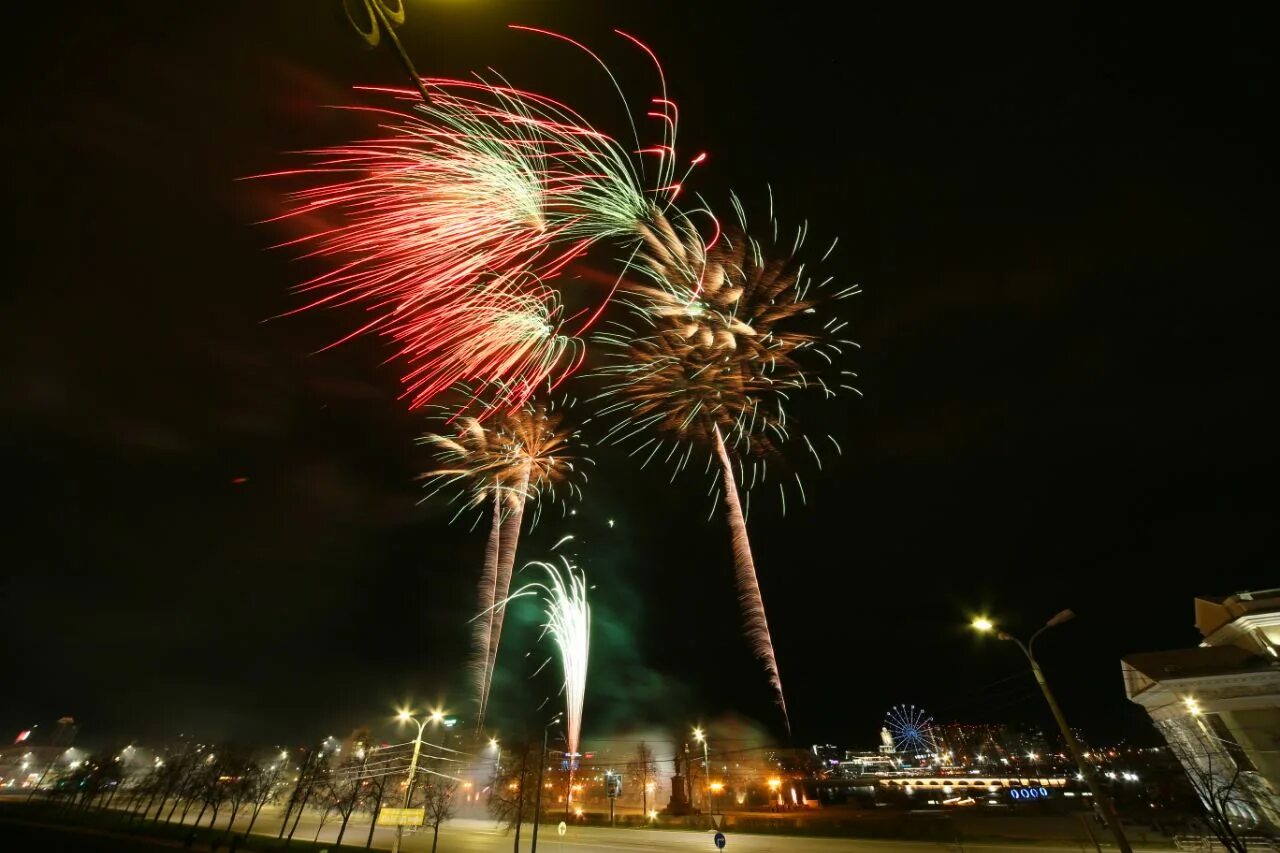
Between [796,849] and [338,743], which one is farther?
[338,743]

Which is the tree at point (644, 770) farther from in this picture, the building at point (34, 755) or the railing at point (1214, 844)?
the building at point (34, 755)

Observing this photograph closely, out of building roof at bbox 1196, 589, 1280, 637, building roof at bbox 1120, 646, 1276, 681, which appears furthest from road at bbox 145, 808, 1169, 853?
building roof at bbox 1196, 589, 1280, 637

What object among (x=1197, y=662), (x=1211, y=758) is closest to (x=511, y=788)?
(x=1211, y=758)

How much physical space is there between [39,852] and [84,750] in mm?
223216

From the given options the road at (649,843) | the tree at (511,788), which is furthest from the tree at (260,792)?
the tree at (511,788)

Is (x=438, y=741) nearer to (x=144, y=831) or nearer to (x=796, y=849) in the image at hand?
(x=144, y=831)

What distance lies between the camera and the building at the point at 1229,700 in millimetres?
31094

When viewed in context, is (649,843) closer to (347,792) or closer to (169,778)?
(347,792)

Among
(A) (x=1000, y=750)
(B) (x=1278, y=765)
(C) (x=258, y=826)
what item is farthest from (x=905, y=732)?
(C) (x=258, y=826)

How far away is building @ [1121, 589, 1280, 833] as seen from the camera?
1224 inches

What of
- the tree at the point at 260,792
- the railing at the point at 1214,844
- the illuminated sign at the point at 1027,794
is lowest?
the railing at the point at 1214,844

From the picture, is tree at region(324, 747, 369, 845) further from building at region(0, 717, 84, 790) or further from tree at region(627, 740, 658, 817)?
building at region(0, 717, 84, 790)

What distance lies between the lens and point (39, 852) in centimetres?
2864

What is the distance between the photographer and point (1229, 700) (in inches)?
1356
